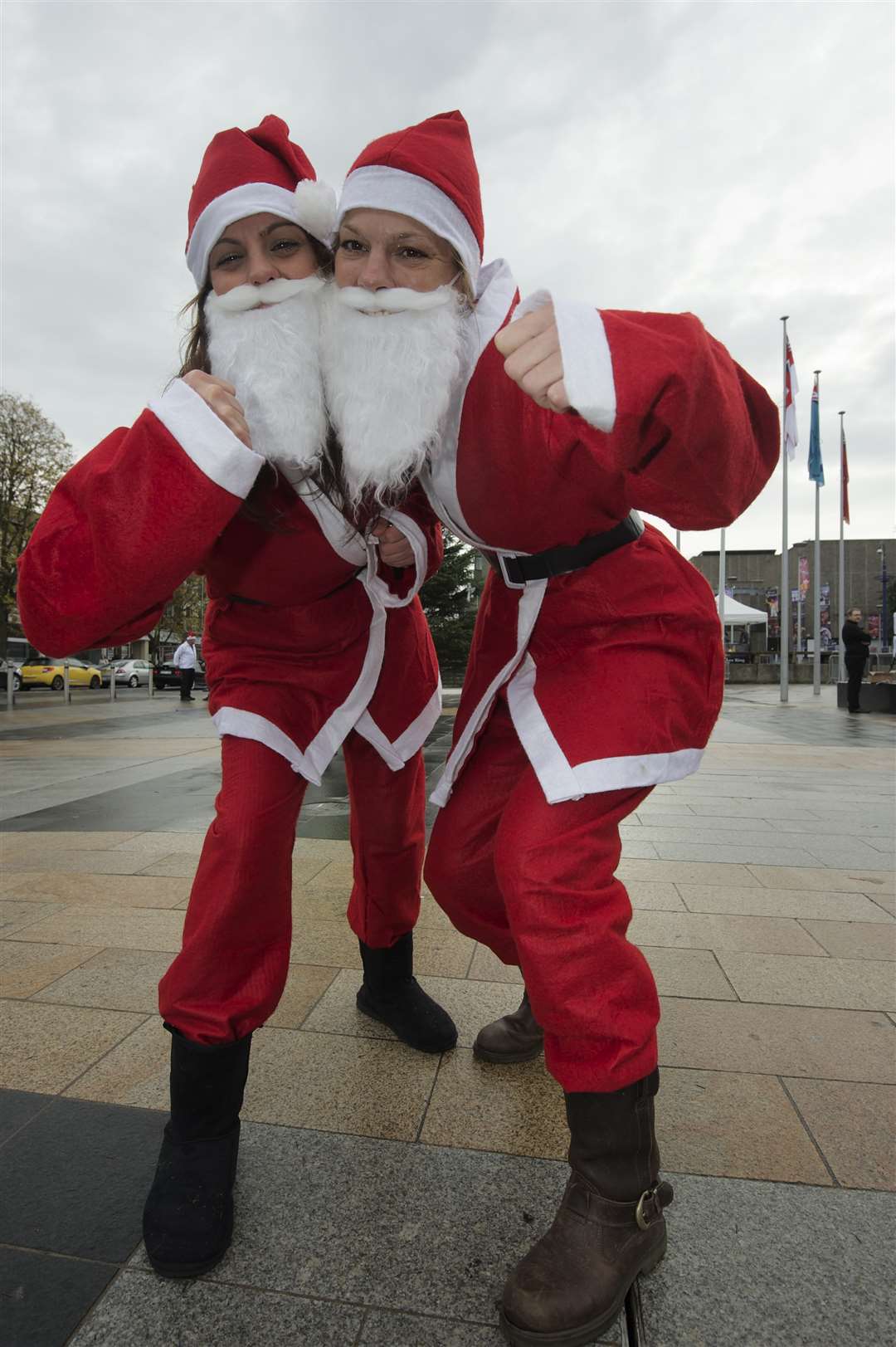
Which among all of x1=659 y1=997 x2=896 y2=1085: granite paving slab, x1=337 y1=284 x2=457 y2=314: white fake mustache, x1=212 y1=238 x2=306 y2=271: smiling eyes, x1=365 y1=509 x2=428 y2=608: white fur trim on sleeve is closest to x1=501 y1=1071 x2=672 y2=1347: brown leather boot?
x1=659 y1=997 x2=896 y2=1085: granite paving slab

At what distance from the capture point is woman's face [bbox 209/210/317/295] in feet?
5.81

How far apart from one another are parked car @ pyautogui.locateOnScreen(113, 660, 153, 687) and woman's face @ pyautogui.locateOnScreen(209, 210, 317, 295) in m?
29.2

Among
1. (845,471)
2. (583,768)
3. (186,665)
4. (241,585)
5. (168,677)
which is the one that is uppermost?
(845,471)

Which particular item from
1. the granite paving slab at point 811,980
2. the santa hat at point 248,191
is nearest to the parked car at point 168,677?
the granite paving slab at point 811,980

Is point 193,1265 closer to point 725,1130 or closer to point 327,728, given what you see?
point 327,728

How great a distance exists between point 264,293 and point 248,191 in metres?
0.22

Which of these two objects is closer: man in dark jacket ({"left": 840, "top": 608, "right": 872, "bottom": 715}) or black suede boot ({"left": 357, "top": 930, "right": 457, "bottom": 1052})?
black suede boot ({"left": 357, "top": 930, "right": 457, "bottom": 1052})

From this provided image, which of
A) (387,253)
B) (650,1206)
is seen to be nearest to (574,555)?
(387,253)

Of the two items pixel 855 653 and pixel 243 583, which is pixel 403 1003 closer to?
pixel 243 583

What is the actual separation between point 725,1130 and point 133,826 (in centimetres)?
419

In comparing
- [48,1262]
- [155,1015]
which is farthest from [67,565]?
[155,1015]

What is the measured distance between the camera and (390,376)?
1.61m

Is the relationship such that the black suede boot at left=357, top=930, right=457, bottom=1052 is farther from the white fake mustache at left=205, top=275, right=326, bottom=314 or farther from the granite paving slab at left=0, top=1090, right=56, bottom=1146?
the white fake mustache at left=205, top=275, right=326, bottom=314

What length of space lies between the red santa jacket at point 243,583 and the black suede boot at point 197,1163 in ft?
1.92
